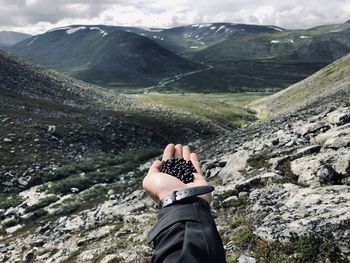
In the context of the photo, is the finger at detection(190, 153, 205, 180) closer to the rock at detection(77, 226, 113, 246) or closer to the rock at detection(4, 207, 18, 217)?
the rock at detection(77, 226, 113, 246)

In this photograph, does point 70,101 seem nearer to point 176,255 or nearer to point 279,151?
point 279,151

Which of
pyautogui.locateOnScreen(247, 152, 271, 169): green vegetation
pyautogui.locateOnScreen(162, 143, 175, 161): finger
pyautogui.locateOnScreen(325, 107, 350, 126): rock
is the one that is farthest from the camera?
pyautogui.locateOnScreen(325, 107, 350, 126): rock

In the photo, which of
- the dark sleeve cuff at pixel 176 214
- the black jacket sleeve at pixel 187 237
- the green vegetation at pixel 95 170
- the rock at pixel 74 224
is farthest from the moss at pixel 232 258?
the green vegetation at pixel 95 170

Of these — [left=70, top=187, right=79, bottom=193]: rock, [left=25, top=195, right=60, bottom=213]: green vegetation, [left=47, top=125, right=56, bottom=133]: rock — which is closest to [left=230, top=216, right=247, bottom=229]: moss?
[left=25, top=195, right=60, bottom=213]: green vegetation

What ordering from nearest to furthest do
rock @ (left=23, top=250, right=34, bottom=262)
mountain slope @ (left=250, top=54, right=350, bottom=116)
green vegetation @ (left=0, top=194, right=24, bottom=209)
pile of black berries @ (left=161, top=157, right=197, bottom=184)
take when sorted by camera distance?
pile of black berries @ (left=161, top=157, right=197, bottom=184), rock @ (left=23, top=250, right=34, bottom=262), green vegetation @ (left=0, top=194, right=24, bottom=209), mountain slope @ (left=250, top=54, right=350, bottom=116)

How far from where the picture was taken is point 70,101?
69875mm

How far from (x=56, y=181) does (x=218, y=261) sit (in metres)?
33.1

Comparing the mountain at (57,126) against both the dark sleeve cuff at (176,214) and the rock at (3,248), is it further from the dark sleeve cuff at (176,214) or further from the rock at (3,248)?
the dark sleeve cuff at (176,214)

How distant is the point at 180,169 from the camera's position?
494 centimetres

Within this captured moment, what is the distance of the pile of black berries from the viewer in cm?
487

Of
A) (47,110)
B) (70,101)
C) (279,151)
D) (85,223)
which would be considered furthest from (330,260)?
(70,101)

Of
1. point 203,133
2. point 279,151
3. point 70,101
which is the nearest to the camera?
point 279,151

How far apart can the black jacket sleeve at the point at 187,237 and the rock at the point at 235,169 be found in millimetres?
13257

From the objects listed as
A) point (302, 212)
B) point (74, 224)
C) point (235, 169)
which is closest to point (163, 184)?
point (302, 212)
